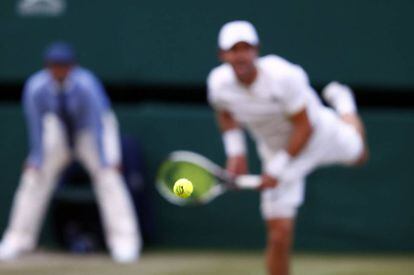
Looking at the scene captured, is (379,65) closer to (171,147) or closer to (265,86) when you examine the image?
(171,147)

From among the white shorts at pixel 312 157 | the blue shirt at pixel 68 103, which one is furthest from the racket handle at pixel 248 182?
the blue shirt at pixel 68 103

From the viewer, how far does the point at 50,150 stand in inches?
362

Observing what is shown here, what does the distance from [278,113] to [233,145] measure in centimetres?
36

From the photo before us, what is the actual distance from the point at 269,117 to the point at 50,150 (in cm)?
268

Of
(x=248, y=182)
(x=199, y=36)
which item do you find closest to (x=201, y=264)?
(x=199, y=36)

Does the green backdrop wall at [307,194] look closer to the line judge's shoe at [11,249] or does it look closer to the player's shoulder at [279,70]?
the line judge's shoe at [11,249]

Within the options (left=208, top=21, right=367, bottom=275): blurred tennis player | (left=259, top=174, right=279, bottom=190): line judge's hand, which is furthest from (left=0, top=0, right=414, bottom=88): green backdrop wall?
(left=259, top=174, right=279, bottom=190): line judge's hand

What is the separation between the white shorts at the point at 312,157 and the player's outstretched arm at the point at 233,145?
0.19 m

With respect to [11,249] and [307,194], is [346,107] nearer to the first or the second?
[307,194]

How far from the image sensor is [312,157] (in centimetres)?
734

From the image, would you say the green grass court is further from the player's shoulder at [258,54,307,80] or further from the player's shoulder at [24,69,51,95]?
the player's shoulder at [258,54,307,80]

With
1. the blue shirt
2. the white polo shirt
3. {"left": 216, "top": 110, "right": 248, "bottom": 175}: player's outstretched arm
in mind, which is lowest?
{"left": 216, "top": 110, "right": 248, "bottom": 175}: player's outstretched arm

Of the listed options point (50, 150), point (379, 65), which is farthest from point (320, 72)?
point (50, 150)

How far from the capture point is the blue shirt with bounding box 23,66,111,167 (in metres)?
8.95
